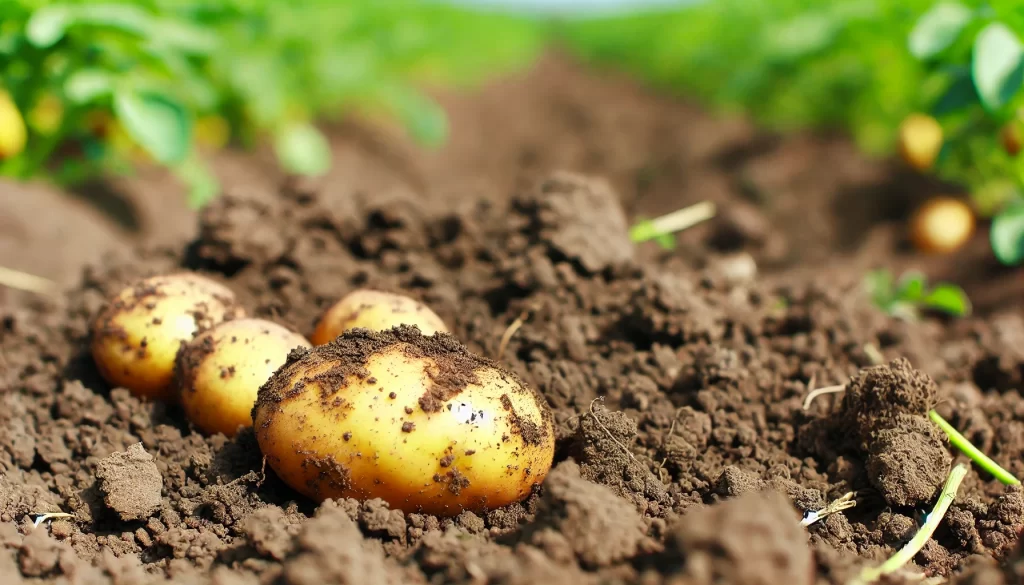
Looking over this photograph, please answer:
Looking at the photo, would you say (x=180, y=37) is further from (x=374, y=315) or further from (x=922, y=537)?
(x=922, y=537)

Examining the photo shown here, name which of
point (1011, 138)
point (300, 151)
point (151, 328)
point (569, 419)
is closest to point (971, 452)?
point (569, 419)

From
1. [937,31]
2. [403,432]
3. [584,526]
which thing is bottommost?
[584,526]

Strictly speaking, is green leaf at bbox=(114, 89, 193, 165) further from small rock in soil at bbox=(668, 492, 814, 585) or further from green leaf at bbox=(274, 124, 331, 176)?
small rock in soil at bbox=(668, 492, 814, 585)

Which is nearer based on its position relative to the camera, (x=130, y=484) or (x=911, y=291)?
(x=130, y=484)

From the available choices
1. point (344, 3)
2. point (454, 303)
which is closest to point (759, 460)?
point (454, 303)

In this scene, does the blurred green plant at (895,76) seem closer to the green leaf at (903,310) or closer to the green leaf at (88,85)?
the green leaf at (903,310)

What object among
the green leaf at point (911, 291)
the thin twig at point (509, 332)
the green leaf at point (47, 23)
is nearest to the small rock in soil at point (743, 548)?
the thin twig at point (509, 332)
